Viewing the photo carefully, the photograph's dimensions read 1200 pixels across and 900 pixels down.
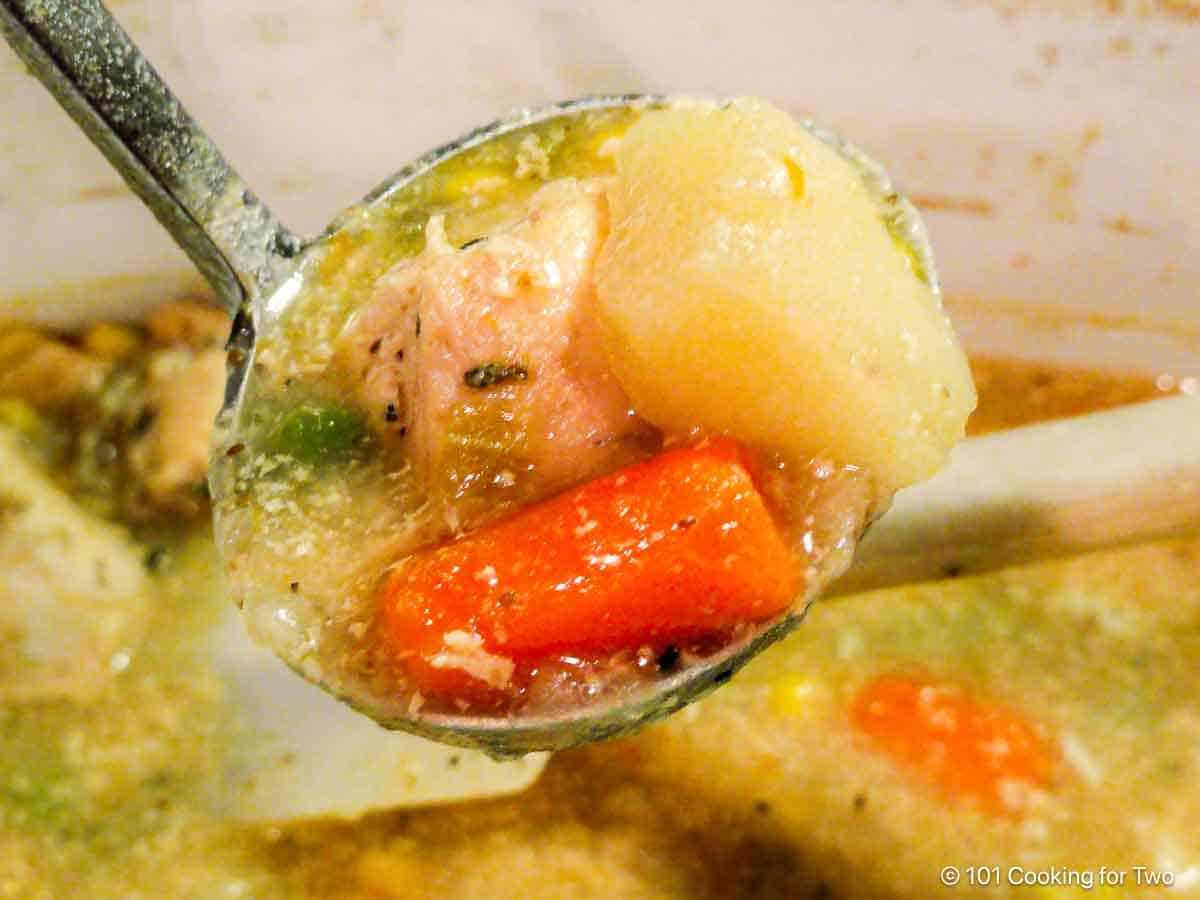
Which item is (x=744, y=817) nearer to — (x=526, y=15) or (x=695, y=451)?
(x=695, y=451)

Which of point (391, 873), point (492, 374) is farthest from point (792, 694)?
point (492, 374)

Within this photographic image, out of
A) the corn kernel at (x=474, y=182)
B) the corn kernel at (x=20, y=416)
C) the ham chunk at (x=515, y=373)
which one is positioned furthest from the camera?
the corn kernel at (x=20, y=416)

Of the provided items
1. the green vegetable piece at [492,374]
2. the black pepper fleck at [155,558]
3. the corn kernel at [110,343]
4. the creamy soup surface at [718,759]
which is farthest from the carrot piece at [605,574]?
the corn kernel at [110,343]

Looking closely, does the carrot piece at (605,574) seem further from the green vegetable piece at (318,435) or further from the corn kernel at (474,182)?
the corn kernel at (474,182)

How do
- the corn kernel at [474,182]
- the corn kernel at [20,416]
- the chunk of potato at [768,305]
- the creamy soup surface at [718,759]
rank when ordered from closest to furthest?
the chunk of potato at [768,305]
the corn kernel at [474,182]
the creamy soup surface at [718,759]
the corn kernel at [20,416]

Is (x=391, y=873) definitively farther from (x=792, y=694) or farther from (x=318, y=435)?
(x=318, y=435)

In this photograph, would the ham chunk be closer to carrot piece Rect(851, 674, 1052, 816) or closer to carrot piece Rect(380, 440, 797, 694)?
carrot piece Rect(380, 440, 797, 694)

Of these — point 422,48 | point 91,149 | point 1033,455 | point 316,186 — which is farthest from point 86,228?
point 1033,455

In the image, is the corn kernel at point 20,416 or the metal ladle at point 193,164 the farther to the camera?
the corn kernel at point 20,416
